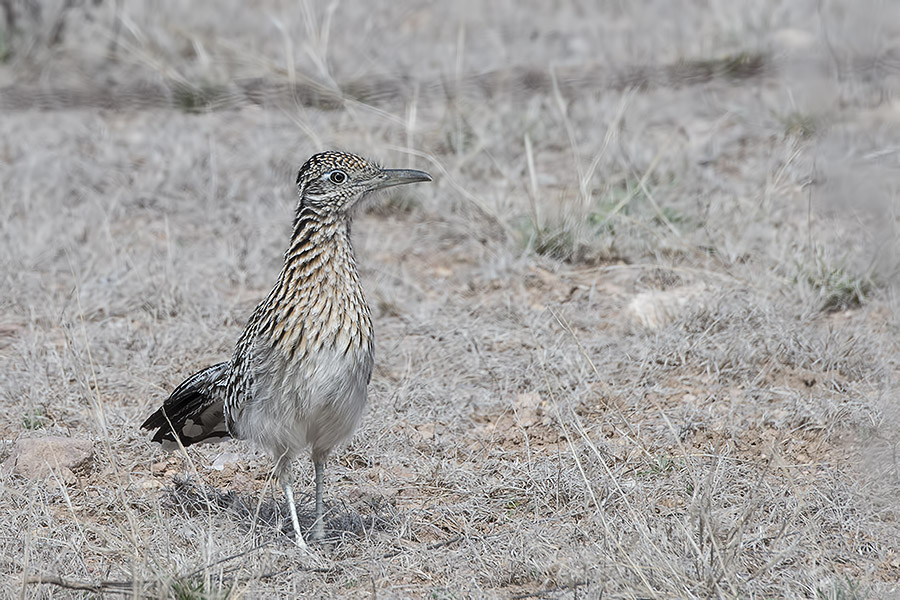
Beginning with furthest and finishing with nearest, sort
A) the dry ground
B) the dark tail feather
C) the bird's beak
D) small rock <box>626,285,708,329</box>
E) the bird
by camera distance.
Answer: small rock <box>626,285,708,329</box>, the dark tail feather, the bird's beak, the bird, the dry ground

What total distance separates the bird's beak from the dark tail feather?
1.01 metres

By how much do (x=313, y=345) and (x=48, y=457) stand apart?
58.0 inches

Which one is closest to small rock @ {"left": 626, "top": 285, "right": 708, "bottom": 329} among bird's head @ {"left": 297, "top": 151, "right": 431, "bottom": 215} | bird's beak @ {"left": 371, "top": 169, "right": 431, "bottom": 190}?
bird's beak @ {"left": 371, "top": 169, "right": 431, "bottom": 190}

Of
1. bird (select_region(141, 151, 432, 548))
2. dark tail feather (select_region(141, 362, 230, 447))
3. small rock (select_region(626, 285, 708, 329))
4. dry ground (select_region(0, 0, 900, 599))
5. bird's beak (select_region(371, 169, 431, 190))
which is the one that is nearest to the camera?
dry ground (select_region(0, 0, 900, 599))

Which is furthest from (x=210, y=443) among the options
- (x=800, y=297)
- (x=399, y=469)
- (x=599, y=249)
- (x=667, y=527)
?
(x=800, y=297)

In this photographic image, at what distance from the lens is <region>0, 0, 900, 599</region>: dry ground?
4.08 metres

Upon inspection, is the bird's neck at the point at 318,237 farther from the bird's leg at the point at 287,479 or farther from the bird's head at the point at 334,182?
the bird's leg at the point at 287,479

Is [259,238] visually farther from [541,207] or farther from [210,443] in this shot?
[210,443]

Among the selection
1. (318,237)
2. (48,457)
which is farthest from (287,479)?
(48,457)

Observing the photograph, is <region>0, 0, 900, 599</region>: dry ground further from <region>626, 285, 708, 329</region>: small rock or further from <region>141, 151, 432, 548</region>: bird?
<region>141, 151, 432, 548</region>: bird

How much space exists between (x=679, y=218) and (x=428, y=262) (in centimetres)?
161

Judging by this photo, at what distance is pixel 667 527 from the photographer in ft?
14.0

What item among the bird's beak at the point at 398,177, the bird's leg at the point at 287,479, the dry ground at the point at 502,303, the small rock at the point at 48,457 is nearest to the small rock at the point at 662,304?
the dry ground at the point at 502,303

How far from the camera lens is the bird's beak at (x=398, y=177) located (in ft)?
15.1
